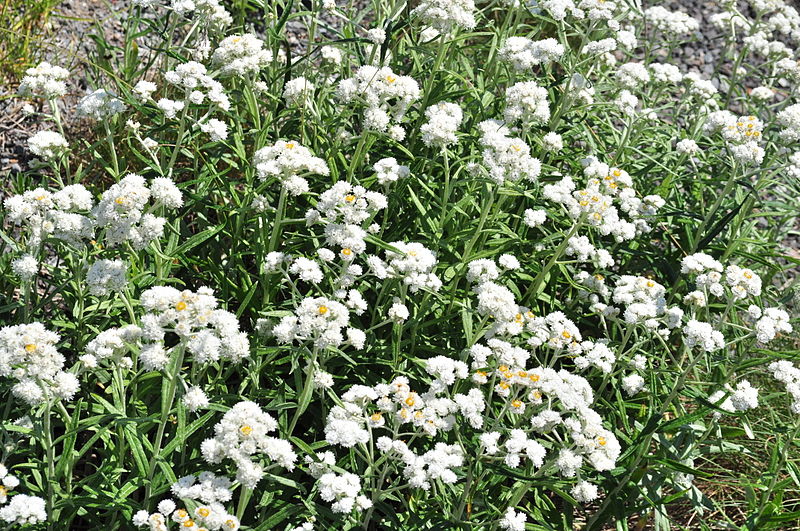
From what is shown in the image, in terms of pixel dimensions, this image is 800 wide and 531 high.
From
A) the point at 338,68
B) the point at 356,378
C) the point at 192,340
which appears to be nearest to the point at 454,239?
the point at 356,378

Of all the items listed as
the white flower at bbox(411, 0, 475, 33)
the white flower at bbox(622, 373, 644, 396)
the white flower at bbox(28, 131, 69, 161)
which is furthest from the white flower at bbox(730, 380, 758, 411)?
the white flower at bbox(28, 131, 69, 161)

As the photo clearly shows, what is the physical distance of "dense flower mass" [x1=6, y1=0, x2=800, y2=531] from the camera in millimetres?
3238

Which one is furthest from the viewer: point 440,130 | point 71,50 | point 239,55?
point 71,50

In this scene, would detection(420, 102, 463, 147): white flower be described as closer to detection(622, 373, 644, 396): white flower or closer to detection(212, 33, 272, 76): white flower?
detection(212, 33, 272, 76): white flower

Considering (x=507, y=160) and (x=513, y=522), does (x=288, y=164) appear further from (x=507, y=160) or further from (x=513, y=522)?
(x=513, y=522)

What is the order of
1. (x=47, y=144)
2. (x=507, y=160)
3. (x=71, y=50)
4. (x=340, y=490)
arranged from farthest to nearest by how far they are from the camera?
1. (x=71, y=50)
2. (x=507, y=160)
3. (x=47, y=144)
4. (x=340, y=490)

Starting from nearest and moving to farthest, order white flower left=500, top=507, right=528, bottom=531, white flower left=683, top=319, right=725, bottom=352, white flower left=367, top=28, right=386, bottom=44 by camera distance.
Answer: white flower left=500, top=507, right=528, bottom=531 < white flower left=683, top=319, right=725, bottom=352 < white flower left=367, top=28, right=386, bottom=44

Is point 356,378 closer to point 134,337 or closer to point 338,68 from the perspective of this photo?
point 134,337

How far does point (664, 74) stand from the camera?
209 inches

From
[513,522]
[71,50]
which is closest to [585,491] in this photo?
[513,522]

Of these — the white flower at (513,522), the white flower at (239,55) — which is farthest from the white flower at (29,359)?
the white flower at (513,522)

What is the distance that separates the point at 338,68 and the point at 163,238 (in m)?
1.46

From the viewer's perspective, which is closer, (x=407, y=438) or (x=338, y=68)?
(x=407, y=438)

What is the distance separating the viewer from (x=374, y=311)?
3971mm
